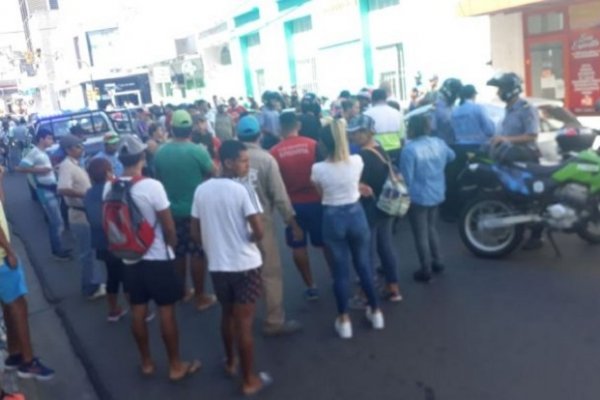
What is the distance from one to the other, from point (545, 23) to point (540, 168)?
11300mm

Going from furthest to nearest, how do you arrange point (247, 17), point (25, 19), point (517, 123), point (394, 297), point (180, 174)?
point (25, 19)
point (247, 17)
point (517, 123)
point (394, 297)
point (180, 174)

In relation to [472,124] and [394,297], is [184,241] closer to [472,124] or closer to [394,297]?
[394,297]

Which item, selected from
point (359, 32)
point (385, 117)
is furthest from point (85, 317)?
point (359, 32)

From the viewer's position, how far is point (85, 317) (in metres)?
7.49

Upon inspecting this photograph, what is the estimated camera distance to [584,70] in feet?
54.2

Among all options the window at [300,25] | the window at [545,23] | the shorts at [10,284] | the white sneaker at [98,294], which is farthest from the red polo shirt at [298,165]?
the window at [300,25]

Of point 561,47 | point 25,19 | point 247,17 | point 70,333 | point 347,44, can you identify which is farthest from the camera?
point 25,19

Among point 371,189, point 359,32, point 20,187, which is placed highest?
point 359,32

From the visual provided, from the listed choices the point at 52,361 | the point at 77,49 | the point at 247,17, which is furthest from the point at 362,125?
the point at 77,49

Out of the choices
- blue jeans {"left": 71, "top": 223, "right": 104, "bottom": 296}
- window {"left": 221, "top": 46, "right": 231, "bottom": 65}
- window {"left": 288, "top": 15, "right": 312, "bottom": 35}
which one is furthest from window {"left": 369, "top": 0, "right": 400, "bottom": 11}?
blue jeans {"left": 71, "top": 223, "right": 104, "bottom": 296}

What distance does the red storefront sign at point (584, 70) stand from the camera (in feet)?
53.4

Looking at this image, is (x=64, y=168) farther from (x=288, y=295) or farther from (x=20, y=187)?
(x=20, y=187)

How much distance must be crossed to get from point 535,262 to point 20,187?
16.9 m

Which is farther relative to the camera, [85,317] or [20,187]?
[20,187]
